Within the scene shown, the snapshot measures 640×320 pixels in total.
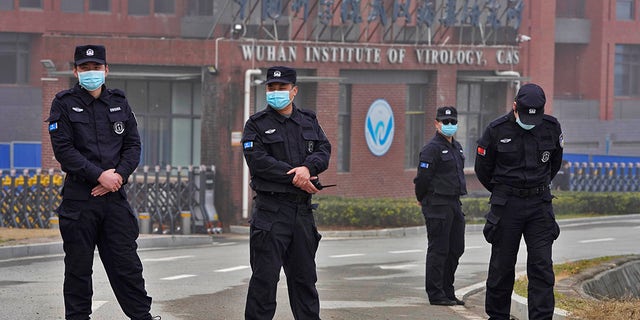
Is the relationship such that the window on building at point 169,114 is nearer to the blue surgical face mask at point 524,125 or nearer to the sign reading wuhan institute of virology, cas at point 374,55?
the sign reading wuhan institute of virology, cas at point 374,55

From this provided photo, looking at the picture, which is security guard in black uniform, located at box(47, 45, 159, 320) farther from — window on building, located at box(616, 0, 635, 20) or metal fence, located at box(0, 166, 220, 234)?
window on building, located at box(616, 0, 635, 20)

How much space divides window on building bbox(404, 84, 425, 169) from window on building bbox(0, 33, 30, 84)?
23570mm

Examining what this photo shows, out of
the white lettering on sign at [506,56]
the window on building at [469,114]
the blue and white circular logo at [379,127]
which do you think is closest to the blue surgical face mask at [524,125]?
the blue and white circular logo at [379,127]

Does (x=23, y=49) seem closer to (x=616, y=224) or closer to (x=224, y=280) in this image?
(x=616, y=224)

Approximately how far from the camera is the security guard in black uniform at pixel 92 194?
29.1 feet

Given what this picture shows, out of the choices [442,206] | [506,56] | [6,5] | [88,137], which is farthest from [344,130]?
[88,137]

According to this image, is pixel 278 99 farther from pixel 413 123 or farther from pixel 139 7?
pixel 139 7

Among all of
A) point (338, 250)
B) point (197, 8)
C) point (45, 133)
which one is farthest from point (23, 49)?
point (338, 250)

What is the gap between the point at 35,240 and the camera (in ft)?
66.5

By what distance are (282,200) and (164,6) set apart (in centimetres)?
4641

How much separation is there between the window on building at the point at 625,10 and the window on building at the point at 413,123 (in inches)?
1134

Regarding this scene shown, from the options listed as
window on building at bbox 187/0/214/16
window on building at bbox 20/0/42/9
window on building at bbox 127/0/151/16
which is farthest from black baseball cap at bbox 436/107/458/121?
window on building at bbox 20/0/42/9

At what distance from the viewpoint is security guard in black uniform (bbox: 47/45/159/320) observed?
29.1ft

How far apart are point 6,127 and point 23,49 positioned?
133 inches
